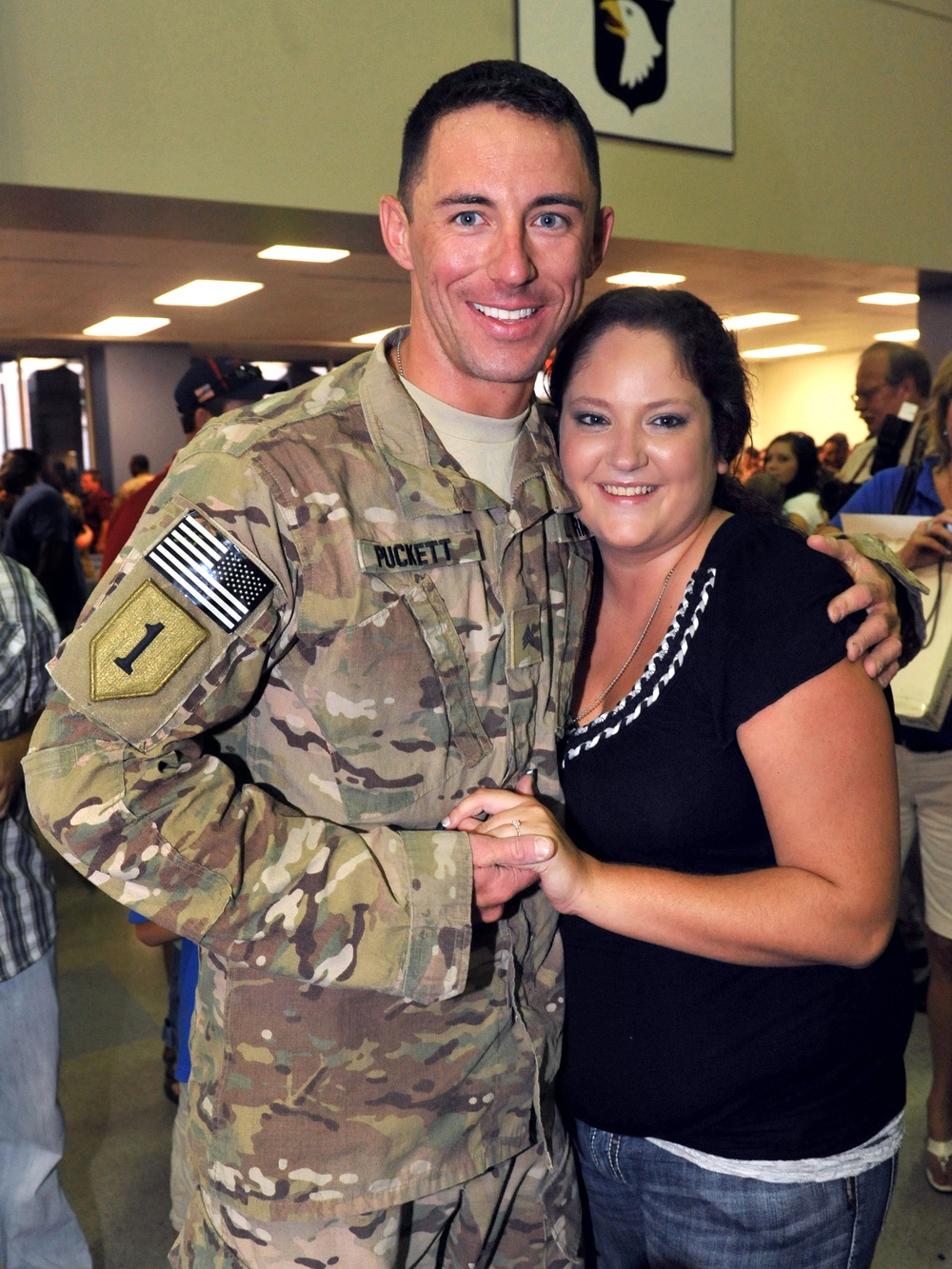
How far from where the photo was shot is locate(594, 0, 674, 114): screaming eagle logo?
4746mm

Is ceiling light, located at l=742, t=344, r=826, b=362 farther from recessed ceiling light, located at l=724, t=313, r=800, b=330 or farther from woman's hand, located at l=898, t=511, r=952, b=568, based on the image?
woman's hand, located at l=898, t=511, r=952, b=568

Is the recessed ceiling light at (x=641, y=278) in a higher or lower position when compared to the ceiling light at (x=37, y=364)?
lower

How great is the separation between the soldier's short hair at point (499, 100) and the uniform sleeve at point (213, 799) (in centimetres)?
49

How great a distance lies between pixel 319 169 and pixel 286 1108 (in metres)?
3.64

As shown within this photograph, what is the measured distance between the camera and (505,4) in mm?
4465

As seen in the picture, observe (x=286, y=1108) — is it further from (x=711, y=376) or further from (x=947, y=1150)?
(x=947, y=1150)

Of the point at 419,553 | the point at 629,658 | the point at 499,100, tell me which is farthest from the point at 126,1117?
the point at 499,100

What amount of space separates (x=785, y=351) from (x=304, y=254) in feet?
29.7

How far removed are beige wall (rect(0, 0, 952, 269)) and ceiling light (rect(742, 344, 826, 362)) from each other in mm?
7500

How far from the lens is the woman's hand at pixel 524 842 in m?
1.15

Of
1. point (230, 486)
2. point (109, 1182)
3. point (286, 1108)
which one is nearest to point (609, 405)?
point (230, 486)

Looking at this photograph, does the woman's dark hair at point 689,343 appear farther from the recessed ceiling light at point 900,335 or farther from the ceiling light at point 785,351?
the ceiling light at point 785,351

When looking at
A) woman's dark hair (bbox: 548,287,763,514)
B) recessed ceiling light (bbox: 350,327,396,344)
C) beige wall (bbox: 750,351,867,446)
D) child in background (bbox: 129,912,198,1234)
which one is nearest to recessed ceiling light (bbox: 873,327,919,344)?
beige wall (bbox: 750,351,867,446)

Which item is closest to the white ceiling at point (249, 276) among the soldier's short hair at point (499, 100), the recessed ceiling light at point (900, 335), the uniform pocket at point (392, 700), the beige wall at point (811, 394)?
the recessed ceiling light at point (900, 335)
